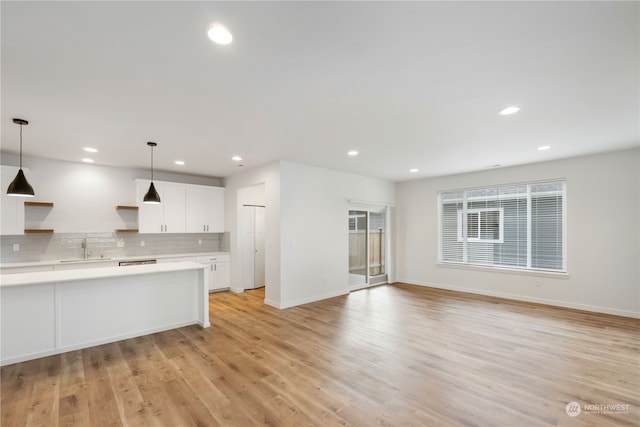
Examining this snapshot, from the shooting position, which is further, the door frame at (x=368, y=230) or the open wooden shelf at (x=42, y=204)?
the door frame at (x=368, y=230)

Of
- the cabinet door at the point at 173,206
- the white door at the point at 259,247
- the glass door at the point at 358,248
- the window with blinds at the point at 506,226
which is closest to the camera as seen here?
the window with blinds at the point at 506,226

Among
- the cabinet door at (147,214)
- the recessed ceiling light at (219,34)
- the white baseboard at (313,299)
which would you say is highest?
the recessed ceiling light at (219,34)

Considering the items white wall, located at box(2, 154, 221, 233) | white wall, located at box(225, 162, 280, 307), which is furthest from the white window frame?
white wall, located at box(2, 154, 221, 233)

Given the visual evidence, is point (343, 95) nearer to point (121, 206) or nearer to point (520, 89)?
point (520, 89)

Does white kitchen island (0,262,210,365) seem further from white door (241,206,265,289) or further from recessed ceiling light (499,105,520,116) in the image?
recessed ceiling light (499,105,520,116)

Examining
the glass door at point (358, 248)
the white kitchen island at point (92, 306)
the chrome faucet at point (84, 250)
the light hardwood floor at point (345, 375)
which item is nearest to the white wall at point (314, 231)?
the glass door at point (358, 248)

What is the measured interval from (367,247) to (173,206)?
4.51 m

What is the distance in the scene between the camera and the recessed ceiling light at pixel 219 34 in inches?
69.6

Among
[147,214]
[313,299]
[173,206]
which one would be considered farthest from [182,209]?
[313,299]

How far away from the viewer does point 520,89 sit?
8.44ft

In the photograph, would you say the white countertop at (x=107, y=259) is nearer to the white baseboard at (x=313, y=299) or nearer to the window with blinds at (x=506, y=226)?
the white baseboard at (x=313, y=299)

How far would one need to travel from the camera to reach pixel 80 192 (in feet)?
18.0

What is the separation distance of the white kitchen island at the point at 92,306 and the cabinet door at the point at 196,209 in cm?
208

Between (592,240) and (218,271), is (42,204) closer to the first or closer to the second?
(218,271)
